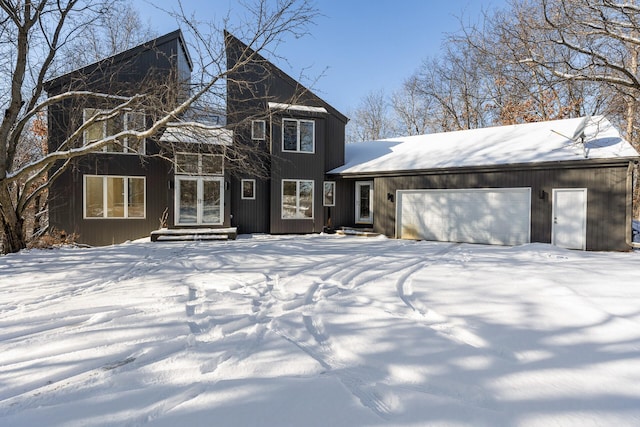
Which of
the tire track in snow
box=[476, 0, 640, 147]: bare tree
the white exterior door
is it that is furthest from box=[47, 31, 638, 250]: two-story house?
the tire track in snow

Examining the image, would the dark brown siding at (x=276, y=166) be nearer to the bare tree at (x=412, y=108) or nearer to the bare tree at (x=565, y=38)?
the bare tree at (x=565, y=38)

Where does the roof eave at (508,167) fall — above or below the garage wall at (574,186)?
above

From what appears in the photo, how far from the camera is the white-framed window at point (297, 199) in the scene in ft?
42.6

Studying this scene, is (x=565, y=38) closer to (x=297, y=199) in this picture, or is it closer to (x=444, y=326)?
(x=444, y=326)

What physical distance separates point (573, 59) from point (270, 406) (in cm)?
1150

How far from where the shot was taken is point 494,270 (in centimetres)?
576

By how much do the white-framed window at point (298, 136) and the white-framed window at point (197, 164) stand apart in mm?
2909

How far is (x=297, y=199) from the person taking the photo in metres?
13.2

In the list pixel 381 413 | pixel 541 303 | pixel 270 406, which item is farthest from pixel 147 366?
pixel 541 303

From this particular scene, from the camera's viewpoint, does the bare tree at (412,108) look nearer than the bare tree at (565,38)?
No

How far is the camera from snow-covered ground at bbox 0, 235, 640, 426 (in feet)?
6.26

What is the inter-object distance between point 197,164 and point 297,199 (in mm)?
4174

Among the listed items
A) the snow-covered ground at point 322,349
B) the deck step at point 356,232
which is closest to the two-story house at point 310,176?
the deck step at point 356,232

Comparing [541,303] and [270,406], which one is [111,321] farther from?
[541,303]
